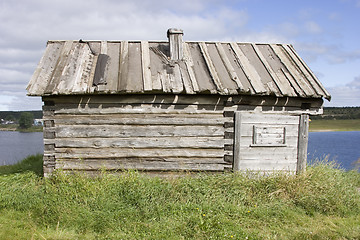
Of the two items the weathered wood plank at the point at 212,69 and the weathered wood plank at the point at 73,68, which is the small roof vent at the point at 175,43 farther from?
the weathered wood plank at the point at 73,68

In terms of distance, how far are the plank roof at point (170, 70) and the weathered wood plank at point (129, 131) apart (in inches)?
36.6

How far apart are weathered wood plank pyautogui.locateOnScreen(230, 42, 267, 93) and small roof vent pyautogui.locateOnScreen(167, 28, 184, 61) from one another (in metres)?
1.80

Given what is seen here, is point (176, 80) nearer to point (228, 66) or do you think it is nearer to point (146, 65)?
point (146, 65)

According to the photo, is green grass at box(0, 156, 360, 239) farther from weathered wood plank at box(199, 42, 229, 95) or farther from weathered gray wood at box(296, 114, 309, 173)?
weathered wood plank at box(199, 42, 229, 95)

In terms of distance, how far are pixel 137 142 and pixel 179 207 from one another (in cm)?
218

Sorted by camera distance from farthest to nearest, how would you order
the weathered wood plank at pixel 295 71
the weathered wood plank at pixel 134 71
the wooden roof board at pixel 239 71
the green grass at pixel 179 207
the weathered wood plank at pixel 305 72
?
the weathered wood plank at pixel 305 72, the weathered wood plank at pixel 295 71, the wooden roof board at pixel 239 71, the weathered wood plank at pixel 134 71, the green grass at pixel 179 207

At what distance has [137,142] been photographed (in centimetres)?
689

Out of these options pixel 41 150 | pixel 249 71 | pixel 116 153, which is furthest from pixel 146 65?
pixel 41 150

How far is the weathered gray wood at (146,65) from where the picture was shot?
6.79 meters

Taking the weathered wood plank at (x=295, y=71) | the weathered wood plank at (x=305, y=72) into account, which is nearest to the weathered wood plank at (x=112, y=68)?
the weathered wood plank at (x=295, y=71)

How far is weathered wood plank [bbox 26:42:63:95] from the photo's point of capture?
6.60m

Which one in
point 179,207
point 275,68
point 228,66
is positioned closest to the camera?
point 179,207

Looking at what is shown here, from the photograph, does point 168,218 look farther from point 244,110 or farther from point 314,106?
point 314,106

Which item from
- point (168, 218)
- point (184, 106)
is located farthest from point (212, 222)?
point (184, 106)
